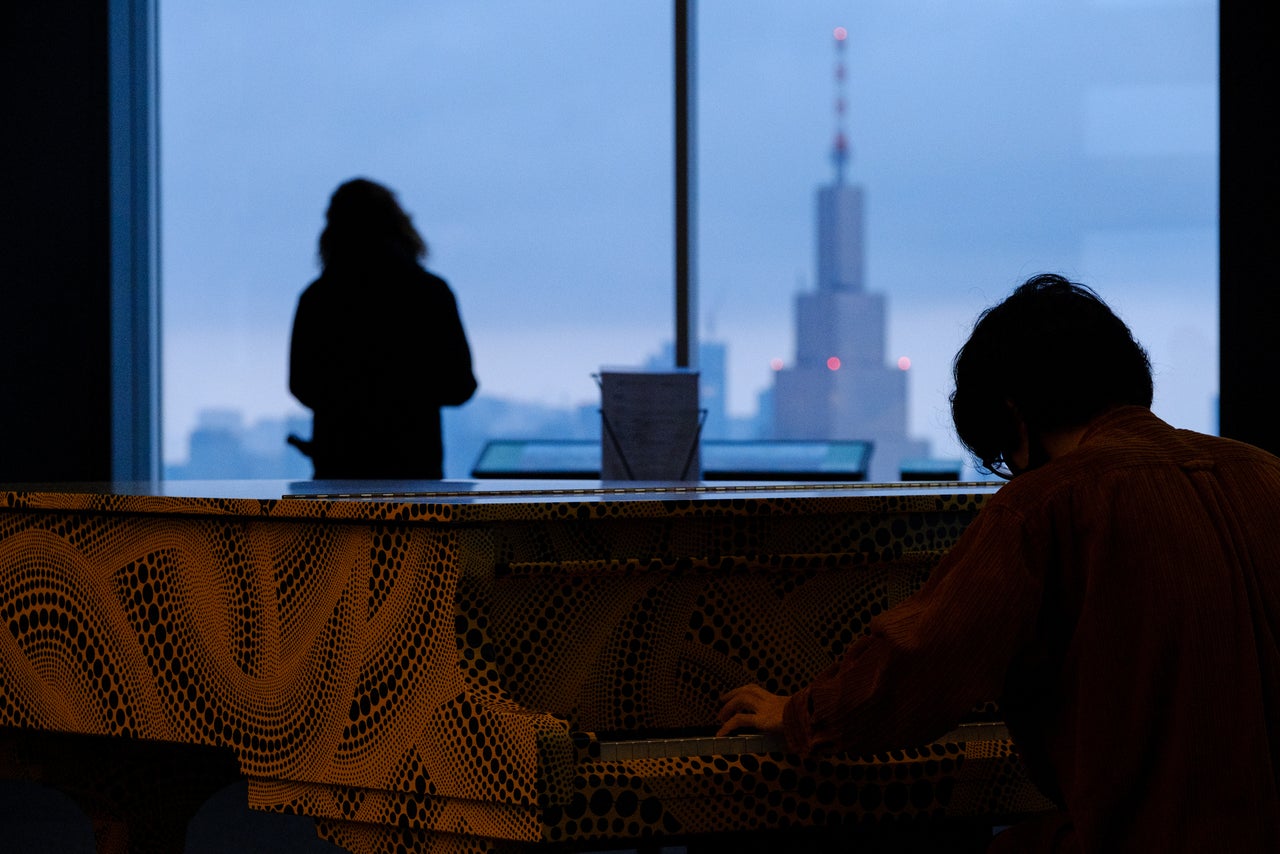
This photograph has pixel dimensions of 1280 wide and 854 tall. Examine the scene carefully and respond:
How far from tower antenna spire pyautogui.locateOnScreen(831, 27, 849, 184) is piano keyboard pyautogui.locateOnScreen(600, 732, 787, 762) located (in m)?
3.11

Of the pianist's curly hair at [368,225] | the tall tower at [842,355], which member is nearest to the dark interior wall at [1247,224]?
the tall tower at [842,355]

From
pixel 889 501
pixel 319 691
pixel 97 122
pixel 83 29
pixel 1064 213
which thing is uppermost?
pixel 83 29

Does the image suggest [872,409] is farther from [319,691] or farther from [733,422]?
[319,691]

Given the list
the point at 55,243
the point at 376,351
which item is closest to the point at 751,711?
the point at 376,351

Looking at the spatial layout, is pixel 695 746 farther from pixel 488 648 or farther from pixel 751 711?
pixel 488 648

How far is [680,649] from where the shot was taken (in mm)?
1595

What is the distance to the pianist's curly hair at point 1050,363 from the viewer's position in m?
1.27

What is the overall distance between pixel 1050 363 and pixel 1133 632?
0.84ft

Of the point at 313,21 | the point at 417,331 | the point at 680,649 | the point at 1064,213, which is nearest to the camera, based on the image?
the point at 680,649

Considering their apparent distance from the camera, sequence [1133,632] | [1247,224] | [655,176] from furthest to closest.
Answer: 1. [655,176]
2. [1247,224]
3. [1133,632]

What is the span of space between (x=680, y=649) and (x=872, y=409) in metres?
2.84

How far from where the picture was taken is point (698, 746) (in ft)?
4.62

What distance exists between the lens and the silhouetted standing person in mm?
3145

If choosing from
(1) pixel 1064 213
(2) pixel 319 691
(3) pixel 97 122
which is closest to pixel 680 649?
(2) pixel 319 691
